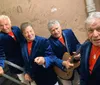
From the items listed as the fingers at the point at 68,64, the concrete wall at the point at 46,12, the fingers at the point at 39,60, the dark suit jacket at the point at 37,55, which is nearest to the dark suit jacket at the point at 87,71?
the fingers at the point at 68,64

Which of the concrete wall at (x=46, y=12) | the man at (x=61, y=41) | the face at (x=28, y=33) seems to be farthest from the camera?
the concrete wall at (x=46, y=12)

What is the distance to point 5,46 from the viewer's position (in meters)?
2.48

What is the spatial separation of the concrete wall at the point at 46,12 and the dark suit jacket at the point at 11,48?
0.70m

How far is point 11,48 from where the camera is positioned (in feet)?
8.23

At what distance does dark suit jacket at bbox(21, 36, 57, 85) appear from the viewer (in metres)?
2.41

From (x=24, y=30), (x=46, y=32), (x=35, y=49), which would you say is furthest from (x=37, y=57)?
(x=46, y=32)

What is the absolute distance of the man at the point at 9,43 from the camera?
242 centimetres

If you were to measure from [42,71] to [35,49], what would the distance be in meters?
0.25

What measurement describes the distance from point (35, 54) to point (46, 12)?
0.91 metres

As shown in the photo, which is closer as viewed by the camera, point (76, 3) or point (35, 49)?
point (35, 49)

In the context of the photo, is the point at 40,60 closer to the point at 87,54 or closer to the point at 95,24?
the point at 87,54

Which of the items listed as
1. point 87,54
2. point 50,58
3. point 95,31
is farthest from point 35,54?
point 95,31

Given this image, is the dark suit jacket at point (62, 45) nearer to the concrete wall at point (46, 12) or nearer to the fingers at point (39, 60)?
the fingers at point (39, 60)

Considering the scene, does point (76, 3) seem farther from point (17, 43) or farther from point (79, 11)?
point (17, 43)
